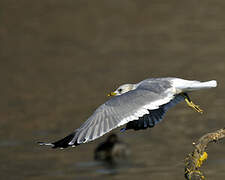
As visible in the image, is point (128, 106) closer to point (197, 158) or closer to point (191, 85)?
point (191, 85)

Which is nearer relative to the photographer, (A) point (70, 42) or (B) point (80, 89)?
(B) point (80, 89)

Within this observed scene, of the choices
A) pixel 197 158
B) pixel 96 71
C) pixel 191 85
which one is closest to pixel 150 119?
pixel 191 85

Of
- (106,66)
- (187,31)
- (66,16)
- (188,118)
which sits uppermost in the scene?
(66,16)

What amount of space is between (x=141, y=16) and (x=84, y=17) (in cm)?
182

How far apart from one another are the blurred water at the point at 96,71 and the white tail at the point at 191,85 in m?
2.91

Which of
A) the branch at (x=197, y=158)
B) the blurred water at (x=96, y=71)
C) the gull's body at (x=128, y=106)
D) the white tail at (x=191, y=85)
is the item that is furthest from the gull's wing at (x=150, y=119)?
the blurred water at (x=96, y=71)

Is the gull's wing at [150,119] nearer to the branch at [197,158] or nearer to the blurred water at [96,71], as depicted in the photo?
the branch at [197,158]

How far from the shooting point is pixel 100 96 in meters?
14.4

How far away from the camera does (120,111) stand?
6.33 meters

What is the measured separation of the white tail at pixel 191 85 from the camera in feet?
21.0

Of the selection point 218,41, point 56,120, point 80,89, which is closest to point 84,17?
point 218,41

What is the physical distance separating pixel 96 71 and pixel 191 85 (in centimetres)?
1020

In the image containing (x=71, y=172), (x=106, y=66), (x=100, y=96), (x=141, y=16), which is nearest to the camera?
(x=71, y=172)

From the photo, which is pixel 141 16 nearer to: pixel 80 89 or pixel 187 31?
pixel 187 31
